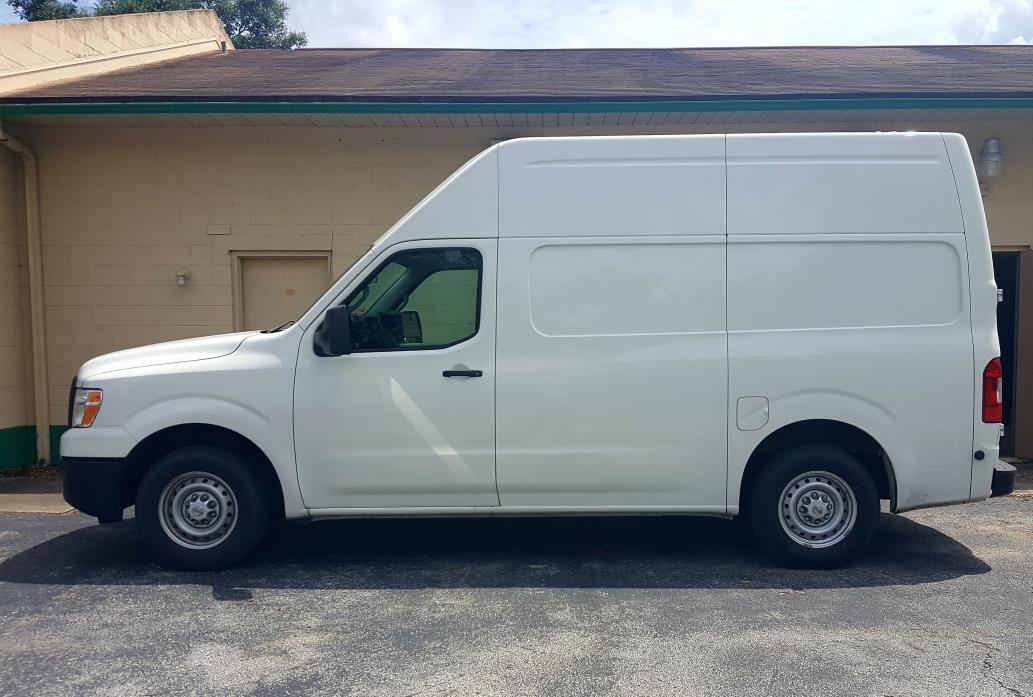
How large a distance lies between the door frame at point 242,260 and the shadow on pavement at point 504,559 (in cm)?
324

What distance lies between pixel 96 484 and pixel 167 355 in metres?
0.93

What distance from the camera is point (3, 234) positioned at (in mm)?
9148

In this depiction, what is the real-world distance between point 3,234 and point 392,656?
747 cm

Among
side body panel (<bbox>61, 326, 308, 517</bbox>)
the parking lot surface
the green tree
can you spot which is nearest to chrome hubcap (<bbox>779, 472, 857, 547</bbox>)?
the parking lot surface

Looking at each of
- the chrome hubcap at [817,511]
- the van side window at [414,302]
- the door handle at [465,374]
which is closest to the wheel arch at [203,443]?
the van side window at [414,302]

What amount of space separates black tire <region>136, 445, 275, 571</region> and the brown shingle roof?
461 centimetres

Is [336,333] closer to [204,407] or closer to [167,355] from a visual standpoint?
[204,407]

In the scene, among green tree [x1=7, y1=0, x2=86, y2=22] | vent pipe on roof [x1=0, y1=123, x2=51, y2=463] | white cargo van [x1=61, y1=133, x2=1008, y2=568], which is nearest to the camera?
white cargo van [x1=61, y1=133, x2=1008, y2=568]

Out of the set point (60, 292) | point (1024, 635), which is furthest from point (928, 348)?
point (60, 292)

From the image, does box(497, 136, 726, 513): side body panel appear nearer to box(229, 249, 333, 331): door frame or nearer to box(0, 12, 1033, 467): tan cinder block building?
box(0, 12, 1033, 467): tan cinder block building

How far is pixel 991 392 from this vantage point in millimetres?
5422

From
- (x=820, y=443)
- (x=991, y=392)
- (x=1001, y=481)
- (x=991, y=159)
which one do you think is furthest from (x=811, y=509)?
(x=991, y=159)

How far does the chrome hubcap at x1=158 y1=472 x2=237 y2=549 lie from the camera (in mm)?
5520

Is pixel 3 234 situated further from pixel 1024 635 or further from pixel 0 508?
pixel 1024 635
